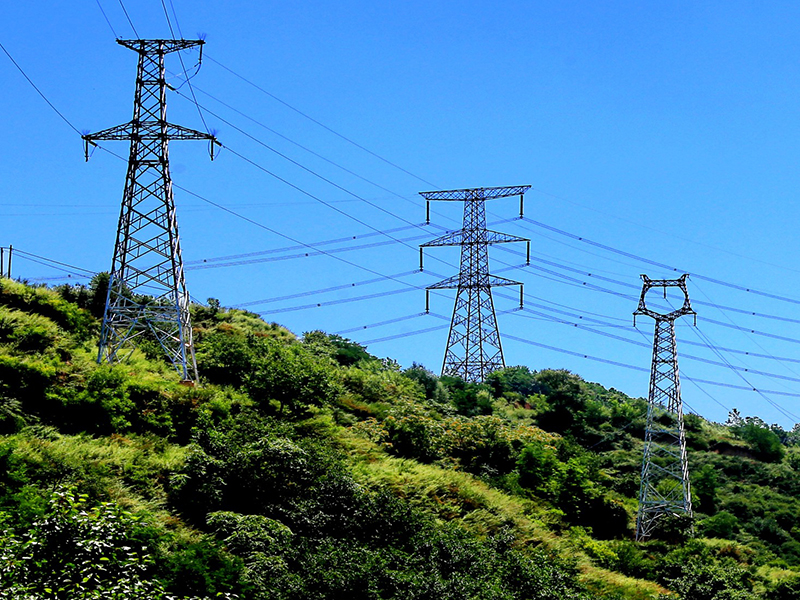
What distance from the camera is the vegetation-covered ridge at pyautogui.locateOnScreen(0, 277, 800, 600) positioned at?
66.4ft

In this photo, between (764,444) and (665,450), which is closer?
(665,450)

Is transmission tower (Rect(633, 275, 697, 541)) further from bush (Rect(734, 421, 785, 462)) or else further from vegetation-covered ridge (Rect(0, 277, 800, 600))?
bush (Rect(734, 421, 785, 462))

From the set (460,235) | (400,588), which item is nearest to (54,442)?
(400,588)

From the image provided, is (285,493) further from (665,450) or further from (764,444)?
(764,444)

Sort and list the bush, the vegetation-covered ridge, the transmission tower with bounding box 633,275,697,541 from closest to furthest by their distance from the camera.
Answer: the vegetation-covered ridge
the transmission tower with bounding box 633,275,697,541
the bush

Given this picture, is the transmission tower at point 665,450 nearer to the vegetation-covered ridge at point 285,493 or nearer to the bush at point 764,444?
the vegetation-covered ridge at point 285,493

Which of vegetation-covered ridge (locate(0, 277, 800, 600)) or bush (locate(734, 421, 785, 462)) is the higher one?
bush (locate(734, 421, 785, 462))

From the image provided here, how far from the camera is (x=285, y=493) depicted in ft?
88.4

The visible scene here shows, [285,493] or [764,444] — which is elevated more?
[764,444]

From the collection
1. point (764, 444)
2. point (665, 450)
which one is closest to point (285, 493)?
point (665, 450)

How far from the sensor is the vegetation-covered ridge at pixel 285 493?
66.4 feet

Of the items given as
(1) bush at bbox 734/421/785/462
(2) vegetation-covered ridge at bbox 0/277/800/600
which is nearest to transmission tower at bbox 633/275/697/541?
(2) vegetation-covered ridge at bbox 0/277/800/600

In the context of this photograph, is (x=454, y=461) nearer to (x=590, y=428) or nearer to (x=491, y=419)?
(x=491, y=419)

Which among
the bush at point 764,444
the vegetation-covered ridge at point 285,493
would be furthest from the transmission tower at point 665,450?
the bush at point 764,444
